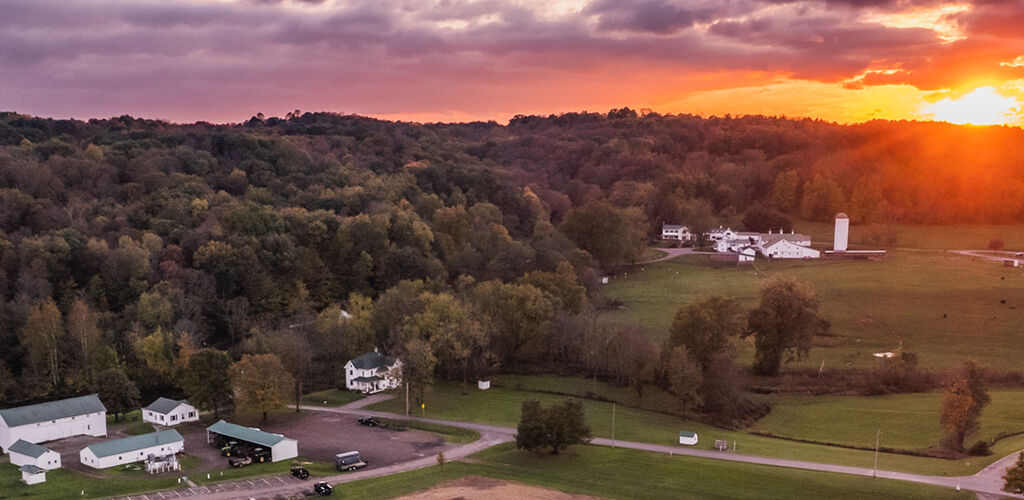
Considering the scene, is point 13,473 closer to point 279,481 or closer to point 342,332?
point 279,481

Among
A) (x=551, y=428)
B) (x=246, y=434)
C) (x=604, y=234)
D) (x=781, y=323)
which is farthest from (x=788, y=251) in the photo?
(x=246, y=434)

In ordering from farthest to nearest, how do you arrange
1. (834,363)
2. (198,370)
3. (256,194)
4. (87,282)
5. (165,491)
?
(256,194) → (87,282) → (834,363) → (198,370) → (165,491)

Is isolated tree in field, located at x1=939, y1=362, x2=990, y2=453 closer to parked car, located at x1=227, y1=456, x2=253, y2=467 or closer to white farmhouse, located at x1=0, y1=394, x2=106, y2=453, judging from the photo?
parked car, located at x1=227, y1=456, x2=253, y2=467

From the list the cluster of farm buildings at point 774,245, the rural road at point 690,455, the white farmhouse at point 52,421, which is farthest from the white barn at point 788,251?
the white farmhouse at point 52,421

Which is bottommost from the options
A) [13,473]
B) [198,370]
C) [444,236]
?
[13,473]

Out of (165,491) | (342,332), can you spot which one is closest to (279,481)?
(165,491)

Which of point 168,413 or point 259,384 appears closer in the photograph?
point 259,384

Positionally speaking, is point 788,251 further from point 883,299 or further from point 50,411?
point 50,411

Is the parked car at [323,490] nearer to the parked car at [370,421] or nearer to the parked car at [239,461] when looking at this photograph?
the parked car at [239,461]
